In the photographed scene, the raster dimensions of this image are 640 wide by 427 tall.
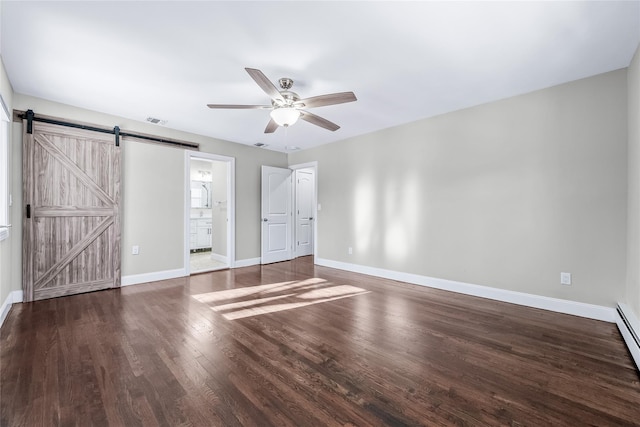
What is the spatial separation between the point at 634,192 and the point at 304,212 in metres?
5.71

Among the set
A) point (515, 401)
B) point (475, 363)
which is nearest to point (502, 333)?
point (475, 363)

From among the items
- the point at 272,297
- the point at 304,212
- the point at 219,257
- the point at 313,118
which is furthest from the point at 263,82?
the point at 304,212

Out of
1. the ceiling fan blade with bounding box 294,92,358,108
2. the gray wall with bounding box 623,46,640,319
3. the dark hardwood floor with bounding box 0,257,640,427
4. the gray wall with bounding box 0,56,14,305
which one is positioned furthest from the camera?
the gray wall with bounding box 0,56,14,305

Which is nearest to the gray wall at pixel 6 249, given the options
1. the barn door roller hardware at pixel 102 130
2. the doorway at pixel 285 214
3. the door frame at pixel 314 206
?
the barn door roller hardware at pixel 102 130

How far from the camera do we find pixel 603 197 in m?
2.87

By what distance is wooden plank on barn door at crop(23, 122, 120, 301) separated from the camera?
11.5 feet

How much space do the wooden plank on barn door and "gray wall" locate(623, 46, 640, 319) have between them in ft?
19.2

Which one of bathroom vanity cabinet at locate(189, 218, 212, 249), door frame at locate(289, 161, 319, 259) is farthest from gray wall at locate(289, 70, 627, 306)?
bathroom vanity cabinet at locate(189, 218, 212, 249)

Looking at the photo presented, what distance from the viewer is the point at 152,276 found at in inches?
176

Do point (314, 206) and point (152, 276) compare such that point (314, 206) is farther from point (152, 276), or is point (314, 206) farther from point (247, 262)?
point (152, 276)

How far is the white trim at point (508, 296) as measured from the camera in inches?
114

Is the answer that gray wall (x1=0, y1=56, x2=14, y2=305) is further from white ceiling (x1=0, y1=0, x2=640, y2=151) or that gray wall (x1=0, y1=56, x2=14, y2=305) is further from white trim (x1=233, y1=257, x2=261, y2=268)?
white trim (x1=233, y1=257, x2=261, y2=268)

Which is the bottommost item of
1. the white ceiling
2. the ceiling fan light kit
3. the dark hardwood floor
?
the dark hardwood floor

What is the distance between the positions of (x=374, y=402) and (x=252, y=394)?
0.73 meters
